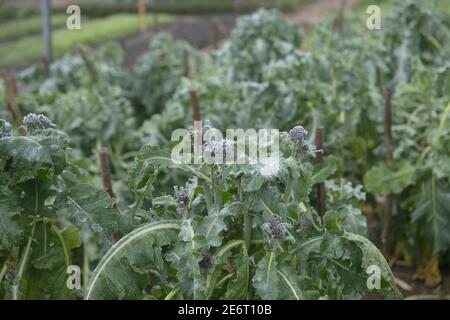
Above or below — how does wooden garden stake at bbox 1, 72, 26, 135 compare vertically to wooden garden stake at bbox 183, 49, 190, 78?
below

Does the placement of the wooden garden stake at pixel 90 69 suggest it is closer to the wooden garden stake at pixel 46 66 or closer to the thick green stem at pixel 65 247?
the wooden garden stake at pixel 46 66

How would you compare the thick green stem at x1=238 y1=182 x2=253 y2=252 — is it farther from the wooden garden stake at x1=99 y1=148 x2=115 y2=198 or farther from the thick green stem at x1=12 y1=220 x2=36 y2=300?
the wooden garden stake at x1=99 y1=148 x2=115 y2=198

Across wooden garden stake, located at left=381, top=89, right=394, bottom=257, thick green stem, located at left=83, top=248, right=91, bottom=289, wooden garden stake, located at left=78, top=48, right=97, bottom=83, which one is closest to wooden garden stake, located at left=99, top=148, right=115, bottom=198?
thick green stem, located at left=83, top=248, right=91, bottom=289

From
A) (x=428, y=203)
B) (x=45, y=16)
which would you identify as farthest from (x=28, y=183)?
(x=45, y=16)

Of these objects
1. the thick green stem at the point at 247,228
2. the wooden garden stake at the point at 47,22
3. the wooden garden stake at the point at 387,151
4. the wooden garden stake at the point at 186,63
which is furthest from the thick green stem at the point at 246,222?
the wooden garden stake at the point at 47,22

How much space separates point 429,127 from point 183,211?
8.79ft

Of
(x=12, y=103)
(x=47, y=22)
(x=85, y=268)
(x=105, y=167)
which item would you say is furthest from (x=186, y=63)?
(x=105, y=167)

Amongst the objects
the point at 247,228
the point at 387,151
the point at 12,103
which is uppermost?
the point at 12,103

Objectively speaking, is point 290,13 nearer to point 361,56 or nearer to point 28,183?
point 361,56

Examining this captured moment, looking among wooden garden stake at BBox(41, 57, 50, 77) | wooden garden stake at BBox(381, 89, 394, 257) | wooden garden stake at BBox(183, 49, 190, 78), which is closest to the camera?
wooden garden stake at BBox(381, 89, 394, 257)

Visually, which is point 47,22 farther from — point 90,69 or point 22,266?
point 22,266

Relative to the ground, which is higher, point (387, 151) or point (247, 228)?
point (387, 151)

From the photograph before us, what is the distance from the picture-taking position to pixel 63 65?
269 inches

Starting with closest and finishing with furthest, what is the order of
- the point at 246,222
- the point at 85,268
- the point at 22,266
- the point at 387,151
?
the point at 246,222
the point at 22,266
the point at 85,268
the point at 387,151
